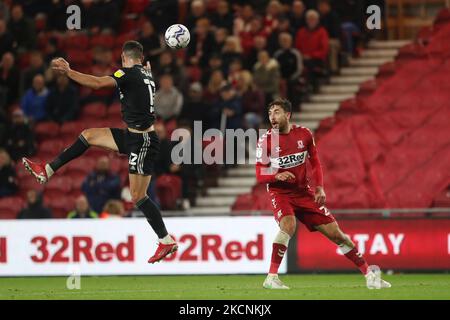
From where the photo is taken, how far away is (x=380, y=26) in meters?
22.2

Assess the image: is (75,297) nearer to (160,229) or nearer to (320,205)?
(160,229)

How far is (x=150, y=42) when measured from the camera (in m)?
22.5

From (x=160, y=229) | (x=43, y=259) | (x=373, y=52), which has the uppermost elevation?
(x=373, y=52)

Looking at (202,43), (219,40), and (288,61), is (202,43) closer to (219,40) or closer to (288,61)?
(219,40)

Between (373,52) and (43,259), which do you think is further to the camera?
(373,52)

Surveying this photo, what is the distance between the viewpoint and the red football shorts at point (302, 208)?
43.5ft

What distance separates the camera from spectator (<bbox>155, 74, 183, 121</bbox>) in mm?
20797

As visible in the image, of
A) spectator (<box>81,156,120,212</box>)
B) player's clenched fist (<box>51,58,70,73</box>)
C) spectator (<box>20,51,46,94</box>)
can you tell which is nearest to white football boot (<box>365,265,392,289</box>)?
player's clenched fist (<box>51,58,70,73</box>)

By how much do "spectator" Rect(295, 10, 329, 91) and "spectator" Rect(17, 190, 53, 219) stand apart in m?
5.46

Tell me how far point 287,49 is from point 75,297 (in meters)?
9.16

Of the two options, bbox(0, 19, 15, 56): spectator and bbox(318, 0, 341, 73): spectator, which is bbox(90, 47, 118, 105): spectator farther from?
bbox(318, 0, 341, 73): spectator

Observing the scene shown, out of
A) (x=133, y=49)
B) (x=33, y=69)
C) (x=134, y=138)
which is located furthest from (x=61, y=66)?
(x=33, y=69)
